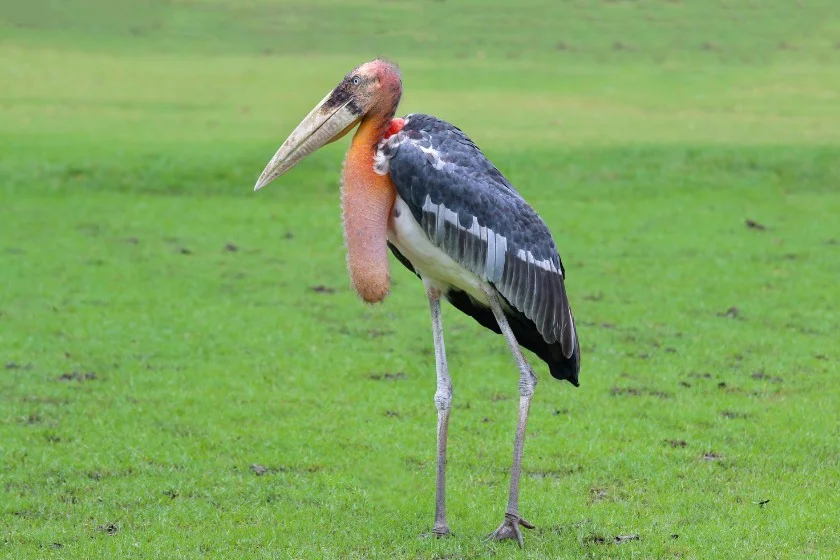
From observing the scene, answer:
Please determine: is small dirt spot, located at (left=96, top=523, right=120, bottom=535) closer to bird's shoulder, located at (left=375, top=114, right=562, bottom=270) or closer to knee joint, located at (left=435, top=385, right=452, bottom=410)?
knee joint, located at (left=435, top=385, right=452, bottom=410)

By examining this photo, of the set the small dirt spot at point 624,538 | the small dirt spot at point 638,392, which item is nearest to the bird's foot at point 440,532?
the small dirt spot at point 624,538

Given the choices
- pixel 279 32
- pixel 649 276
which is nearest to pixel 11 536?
pixel 649 276

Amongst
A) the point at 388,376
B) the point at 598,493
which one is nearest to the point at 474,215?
the point at 598,493

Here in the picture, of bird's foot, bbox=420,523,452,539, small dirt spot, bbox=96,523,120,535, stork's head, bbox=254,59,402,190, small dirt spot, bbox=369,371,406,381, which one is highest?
stork's head, bbox=254,59,402,190

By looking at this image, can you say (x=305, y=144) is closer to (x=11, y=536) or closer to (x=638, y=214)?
(x=11, y=536)

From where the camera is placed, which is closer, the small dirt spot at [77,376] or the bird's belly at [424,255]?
the bird's belly at [424,255]

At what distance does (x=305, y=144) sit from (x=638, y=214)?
33.4 feet

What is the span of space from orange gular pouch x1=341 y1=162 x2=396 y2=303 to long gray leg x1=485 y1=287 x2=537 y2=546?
0.60 metres

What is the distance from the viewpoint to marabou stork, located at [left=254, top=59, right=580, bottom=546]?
234 inches

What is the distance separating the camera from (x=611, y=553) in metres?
5.95

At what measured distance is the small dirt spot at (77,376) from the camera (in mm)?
9159

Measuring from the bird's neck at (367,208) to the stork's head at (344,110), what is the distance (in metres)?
0.06

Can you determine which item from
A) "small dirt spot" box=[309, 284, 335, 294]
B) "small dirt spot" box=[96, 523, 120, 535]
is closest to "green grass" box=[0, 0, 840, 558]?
"small dirt spot" box=[96, 523, 120, 535]

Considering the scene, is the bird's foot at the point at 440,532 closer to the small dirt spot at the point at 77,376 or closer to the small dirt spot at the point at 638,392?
the small dirt spot at the point at 638,392
